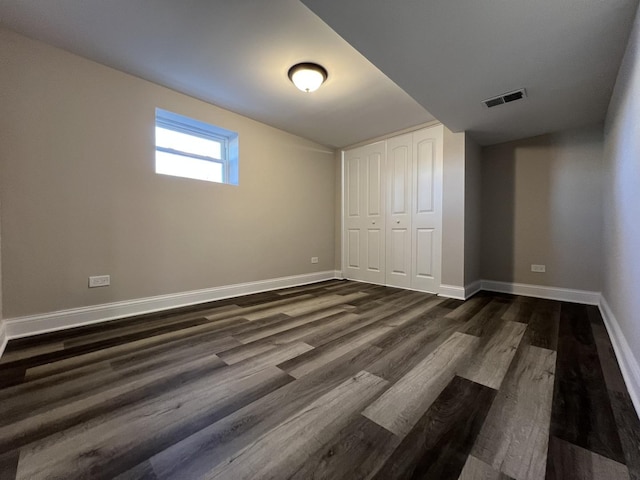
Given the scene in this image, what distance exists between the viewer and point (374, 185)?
407cm

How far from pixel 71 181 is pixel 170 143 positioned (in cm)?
102

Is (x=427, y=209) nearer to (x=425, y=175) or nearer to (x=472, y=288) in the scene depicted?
(x=425, y=175)

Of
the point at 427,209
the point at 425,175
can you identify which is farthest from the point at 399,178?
the point at 427,209

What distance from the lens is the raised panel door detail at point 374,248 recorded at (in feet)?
13.2

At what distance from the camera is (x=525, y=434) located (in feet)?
3.31

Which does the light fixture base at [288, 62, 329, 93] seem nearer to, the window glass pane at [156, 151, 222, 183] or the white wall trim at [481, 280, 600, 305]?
the window glass pane at [156, 151, 222, 183]

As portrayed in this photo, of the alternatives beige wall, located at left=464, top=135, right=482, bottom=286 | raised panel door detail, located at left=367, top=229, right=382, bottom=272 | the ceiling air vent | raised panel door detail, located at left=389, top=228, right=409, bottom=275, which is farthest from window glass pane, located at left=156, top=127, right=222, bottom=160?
beige wall, located at left=464, top=135, right=482, bottom=286

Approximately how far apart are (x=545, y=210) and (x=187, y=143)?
4.54 metres

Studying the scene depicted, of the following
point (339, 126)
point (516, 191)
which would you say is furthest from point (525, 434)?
point (339, 126)

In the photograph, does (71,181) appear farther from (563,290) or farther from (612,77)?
(563,290)

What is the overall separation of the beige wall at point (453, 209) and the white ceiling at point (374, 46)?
41cm

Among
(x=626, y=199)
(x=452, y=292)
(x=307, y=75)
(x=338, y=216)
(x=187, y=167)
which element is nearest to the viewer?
(x=626, y=199)

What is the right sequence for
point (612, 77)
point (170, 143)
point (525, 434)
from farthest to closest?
point (170, 143), point (612, 77), point (525, 434)

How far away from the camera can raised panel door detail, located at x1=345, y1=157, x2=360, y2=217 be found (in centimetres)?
430
